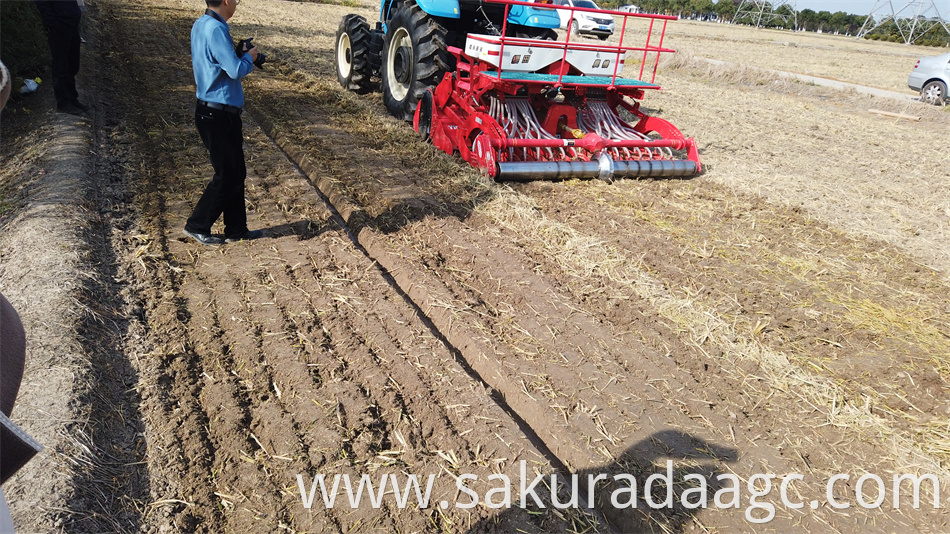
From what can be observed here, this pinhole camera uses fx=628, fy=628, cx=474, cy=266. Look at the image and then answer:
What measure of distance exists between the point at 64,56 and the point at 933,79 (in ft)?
58.7

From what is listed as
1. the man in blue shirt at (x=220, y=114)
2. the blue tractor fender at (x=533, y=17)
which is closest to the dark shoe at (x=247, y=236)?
the man in blue shirt at (x=220, y=114)

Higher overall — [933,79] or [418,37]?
[418,37]

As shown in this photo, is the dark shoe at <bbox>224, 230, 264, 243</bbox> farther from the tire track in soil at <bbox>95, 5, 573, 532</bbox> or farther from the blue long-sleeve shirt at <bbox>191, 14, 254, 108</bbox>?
the blue long-sleeve shirt at <bbox>191, 14, 254, 108</bbox>

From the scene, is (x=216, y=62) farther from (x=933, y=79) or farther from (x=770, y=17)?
(x=770, y=17)

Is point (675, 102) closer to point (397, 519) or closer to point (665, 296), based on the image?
point (665, 296)

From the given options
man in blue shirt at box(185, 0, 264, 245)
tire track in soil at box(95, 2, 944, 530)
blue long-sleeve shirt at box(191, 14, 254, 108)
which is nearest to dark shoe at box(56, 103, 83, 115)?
tire track in soil at box(95, 2, 944, 530)

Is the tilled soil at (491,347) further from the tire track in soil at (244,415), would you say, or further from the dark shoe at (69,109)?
the dark shoe at (69,109)

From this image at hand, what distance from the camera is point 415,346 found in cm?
382

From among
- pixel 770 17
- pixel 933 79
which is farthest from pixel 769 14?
pixel 933 79

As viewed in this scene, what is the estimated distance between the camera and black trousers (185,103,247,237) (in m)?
4.48

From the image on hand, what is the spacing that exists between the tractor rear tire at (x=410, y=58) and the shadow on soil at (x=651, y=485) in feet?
19.1

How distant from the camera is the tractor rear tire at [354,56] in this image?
9.66 m

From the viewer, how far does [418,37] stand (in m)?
7.79

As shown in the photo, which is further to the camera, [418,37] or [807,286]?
[418,37]
